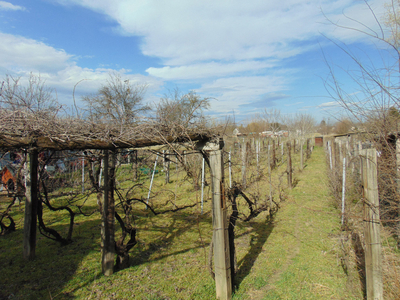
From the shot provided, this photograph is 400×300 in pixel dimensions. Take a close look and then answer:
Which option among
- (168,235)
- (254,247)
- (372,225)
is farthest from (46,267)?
(372,225)

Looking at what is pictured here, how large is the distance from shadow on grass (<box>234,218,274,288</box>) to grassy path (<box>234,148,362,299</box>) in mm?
22

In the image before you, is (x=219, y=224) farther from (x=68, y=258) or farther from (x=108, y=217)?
(x=68, y=258)

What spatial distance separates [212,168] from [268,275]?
2.21 meters

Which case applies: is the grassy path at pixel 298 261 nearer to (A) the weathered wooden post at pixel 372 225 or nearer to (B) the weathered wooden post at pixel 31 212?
(A) the weathered wooden post at pixel 372 225

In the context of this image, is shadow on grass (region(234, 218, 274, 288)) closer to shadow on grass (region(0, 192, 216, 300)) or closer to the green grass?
the green grass

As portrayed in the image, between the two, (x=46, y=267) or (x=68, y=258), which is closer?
(x=46, y=267)

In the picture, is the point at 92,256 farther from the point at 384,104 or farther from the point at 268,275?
the point at 384,104

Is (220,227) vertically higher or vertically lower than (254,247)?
higher

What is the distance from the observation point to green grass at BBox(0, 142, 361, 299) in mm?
3617

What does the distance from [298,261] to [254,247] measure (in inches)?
37.9

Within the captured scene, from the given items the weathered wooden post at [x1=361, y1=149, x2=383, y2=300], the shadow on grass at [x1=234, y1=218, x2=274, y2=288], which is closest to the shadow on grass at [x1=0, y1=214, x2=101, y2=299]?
the shadow on grass at [x1=234, y1=218, x2=274, y2=288]

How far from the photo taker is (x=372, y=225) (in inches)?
107

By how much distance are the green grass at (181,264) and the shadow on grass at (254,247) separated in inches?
0.7

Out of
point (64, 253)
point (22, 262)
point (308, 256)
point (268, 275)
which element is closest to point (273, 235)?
point (308, 256)
